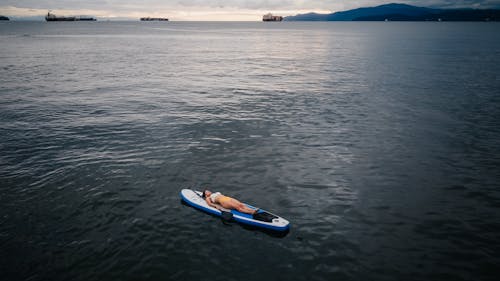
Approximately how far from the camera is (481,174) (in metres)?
22.7

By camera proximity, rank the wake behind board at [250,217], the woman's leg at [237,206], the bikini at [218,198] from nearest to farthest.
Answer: the wake behind board at [250,217] < the woman's leg at [237,206] < the bikini at [218,198]

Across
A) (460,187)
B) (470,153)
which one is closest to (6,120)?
(460,187)

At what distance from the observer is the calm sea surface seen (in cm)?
1499

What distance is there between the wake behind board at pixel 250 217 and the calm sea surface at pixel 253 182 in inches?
19.8


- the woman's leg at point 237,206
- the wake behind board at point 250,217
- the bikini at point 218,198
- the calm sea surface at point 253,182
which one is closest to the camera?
the calm sea surface at point 253,182

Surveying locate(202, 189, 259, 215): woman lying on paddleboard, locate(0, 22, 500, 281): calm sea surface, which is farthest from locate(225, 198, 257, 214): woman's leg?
locate(0, 22, 500, 281): calm sea surface

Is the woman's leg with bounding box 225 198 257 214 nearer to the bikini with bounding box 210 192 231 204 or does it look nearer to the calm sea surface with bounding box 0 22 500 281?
the bikini with bounding box 210 192 231 204

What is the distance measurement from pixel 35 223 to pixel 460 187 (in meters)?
24.9

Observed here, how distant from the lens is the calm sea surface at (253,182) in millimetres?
14992

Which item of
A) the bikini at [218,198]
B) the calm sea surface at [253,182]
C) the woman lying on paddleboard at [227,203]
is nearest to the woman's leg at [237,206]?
the woman lying on paddleboard at [227,203]

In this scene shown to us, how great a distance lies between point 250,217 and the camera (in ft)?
57.4

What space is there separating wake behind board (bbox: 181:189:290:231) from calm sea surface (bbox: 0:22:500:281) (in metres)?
0.50

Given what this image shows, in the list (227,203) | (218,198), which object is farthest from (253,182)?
(227,203)

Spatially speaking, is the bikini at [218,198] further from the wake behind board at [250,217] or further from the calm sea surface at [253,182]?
the calm sea surface at [253,182]
